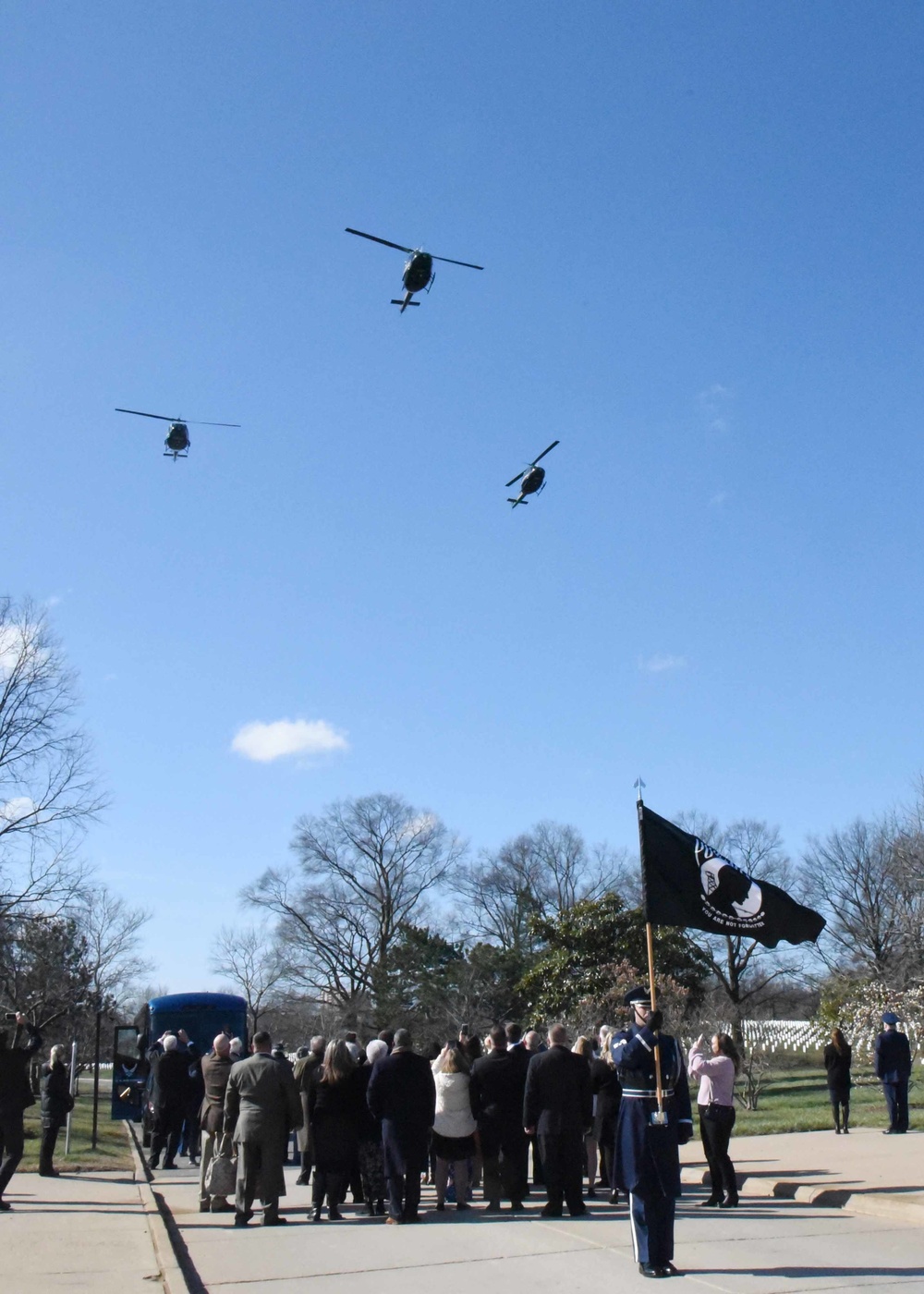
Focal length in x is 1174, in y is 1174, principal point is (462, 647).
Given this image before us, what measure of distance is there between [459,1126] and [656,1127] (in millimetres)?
3673

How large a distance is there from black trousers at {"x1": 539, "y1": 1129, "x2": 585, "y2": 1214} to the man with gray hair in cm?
320

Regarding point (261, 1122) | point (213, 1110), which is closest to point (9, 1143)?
point (213, 1110)

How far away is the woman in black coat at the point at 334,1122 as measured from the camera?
11211mm

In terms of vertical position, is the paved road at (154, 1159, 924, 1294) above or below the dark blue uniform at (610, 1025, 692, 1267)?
below

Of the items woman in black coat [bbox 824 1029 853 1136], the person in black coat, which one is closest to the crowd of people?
the person in black coat

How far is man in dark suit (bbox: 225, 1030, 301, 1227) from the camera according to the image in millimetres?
10844

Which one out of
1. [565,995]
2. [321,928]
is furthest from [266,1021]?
[565,995]

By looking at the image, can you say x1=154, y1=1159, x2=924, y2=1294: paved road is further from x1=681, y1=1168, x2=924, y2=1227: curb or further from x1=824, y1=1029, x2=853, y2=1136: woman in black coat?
x1=824, y1=1029, x2=853, y2=1136: woman in black coat

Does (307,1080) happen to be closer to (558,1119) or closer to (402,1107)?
(402,1107)

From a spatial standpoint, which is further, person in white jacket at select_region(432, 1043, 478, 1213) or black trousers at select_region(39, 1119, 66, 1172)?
black trousers at select_region(39, 1119, 66, 1172)

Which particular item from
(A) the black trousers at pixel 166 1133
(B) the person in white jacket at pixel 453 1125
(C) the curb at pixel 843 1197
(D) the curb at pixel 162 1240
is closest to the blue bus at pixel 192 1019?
(A) the black trousers at pixel 166 1133

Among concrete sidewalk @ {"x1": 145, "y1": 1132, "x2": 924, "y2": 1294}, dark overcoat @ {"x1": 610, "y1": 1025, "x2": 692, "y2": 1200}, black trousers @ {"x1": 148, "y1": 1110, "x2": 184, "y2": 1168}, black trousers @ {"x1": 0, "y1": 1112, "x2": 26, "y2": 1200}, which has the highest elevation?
dark overcoat @ {"x1": 610, "y1": 1025, "x2": 692, "y2": 1200}

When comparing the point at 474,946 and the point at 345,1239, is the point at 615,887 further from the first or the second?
the point at 345,1239

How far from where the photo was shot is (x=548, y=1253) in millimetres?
8953
